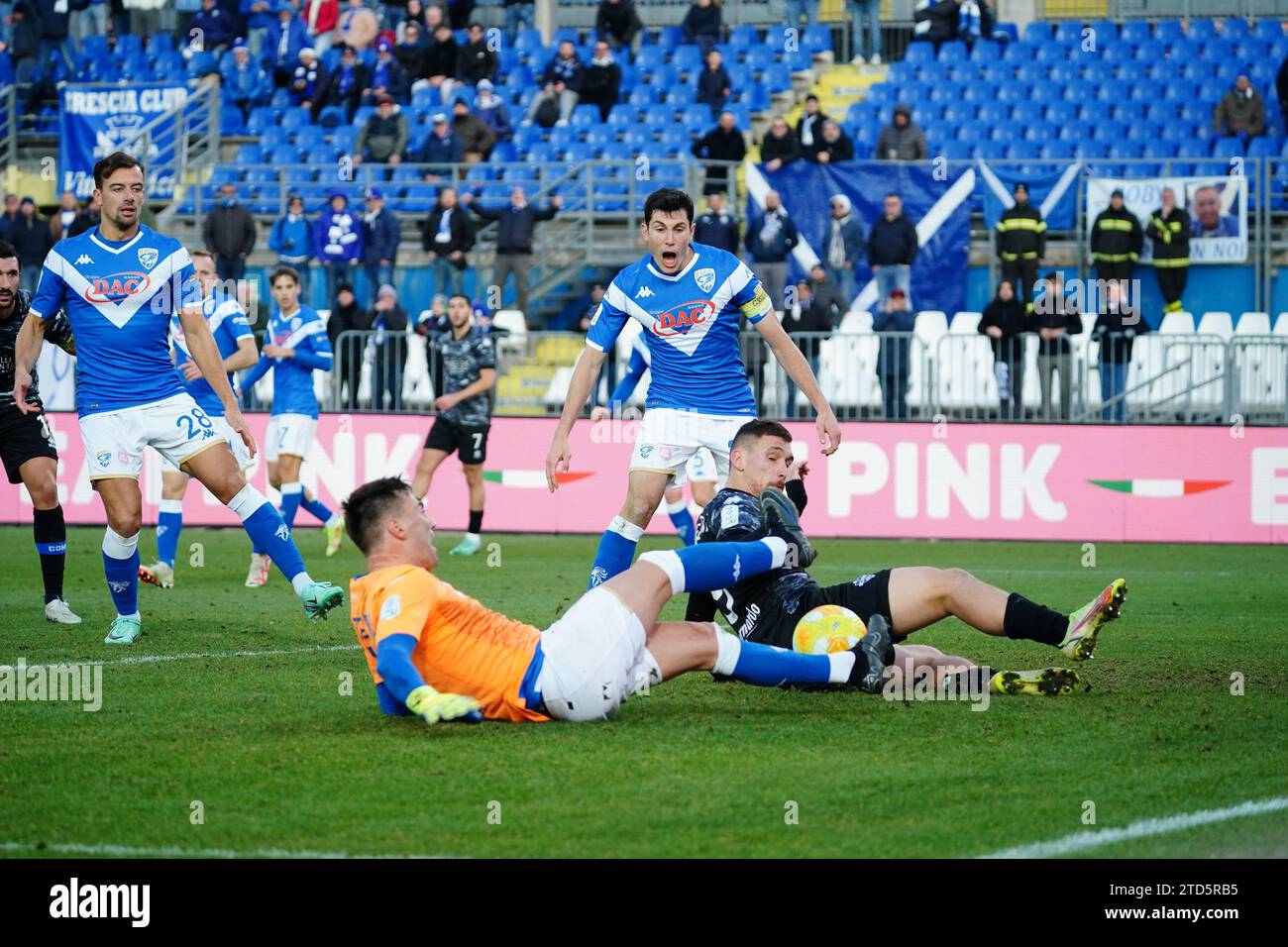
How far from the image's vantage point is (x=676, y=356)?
33.5ft

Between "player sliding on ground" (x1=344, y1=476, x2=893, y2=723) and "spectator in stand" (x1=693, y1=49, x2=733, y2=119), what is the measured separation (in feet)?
63.0

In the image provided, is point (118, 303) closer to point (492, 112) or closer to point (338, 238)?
point (338, 238)

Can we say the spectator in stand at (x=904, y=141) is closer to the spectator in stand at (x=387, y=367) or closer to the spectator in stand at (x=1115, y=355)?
the spectator in stand at (x=1115, y=355)

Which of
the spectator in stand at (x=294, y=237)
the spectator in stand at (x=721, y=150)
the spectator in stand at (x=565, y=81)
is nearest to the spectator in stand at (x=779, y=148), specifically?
the spectator in stand at (x=721, y=150)

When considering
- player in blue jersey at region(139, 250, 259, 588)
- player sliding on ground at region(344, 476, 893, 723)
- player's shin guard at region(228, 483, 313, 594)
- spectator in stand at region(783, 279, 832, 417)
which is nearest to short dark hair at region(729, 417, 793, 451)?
player sliding on ground at region(344, 476, 893, 723)

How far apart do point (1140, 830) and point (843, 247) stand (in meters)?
17.3

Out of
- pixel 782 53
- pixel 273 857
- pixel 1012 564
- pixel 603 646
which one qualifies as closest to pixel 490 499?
pixel 1012 564

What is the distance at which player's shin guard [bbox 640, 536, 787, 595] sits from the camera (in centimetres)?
688

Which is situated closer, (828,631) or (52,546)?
(828,631)

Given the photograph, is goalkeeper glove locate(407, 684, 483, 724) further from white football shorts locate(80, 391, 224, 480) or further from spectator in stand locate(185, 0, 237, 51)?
spectator in stand locate(185, 0, 237, 51)

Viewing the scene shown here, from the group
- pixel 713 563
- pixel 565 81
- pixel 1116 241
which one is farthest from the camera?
pixel 565 81

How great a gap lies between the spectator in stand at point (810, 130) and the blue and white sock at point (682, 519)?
9.69 m

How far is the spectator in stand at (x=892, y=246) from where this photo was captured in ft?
70.6

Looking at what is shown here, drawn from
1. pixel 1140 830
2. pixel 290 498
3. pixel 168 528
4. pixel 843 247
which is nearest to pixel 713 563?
pixel 1140 830
